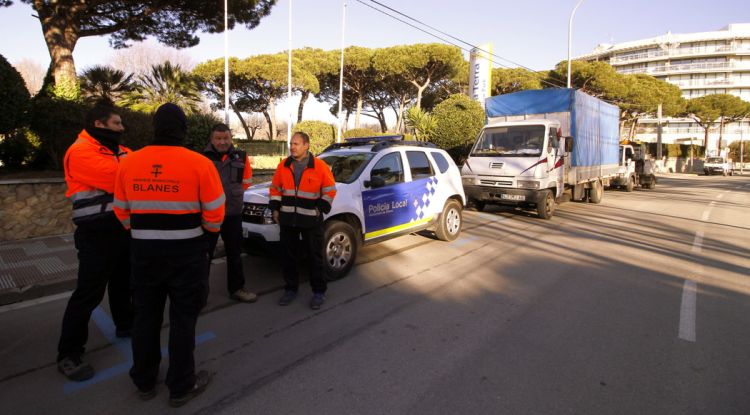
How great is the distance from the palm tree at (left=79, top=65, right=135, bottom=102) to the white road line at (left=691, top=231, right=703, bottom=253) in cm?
1594

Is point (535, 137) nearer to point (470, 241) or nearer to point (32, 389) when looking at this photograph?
point (470, 241)

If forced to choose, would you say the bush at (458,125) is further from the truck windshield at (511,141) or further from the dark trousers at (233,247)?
the dark trousers at (233,247)

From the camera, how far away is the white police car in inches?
205

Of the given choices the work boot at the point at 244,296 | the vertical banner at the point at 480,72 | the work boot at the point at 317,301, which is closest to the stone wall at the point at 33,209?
the work boot at the point at 244,296

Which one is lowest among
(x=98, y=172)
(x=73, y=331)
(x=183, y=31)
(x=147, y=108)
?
(x=73, y=331)

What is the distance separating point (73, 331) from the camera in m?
3.15

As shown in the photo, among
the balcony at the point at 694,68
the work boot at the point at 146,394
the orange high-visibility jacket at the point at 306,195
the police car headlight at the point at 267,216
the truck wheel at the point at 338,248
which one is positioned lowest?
the work boot at the point at 146,394

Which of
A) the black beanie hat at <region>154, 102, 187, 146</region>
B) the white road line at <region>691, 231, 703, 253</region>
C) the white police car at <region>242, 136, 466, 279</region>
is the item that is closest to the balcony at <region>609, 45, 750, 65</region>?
the white road line at <region>691, 231, 703, 253</region>

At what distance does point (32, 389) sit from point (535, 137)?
9924mm

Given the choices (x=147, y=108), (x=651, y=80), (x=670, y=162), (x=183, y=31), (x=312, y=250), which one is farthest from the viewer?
(x=670, y=162)

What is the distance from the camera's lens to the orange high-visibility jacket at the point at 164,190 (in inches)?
99.8

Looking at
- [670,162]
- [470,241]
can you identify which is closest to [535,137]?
[470,241]

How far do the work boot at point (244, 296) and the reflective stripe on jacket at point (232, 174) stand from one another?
2.84ft

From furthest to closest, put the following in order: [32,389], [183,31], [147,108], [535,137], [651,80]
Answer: [651,80]
[183,31]
[147,108]
[535,137]
[32,389]
